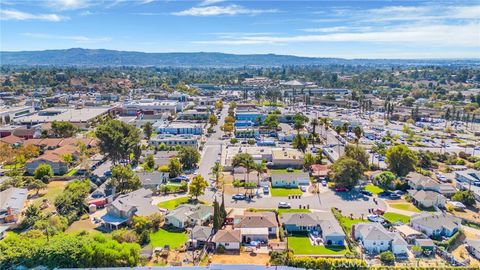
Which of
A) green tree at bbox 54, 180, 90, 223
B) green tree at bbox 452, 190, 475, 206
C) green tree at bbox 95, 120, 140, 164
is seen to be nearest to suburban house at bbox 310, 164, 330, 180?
green tree at bbox 452, 190, 475, 206

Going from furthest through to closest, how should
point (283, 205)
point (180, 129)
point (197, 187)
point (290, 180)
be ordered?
point (180, 129) < point (290, 180) < point (197, 187) < point (283, 205)

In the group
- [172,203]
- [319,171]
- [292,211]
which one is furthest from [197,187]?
[319,171]

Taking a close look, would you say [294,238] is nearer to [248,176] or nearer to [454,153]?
[248,176]

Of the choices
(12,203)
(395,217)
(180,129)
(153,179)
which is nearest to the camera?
(395,217)

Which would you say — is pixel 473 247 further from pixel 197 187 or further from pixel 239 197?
pixel 197 187

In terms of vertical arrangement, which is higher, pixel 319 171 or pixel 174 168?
pixel 174 168

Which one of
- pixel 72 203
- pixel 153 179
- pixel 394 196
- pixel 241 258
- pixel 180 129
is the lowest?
pixel 241 258

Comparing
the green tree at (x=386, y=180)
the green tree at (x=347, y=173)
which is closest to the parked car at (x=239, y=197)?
the green tree at (x=347, y=173)

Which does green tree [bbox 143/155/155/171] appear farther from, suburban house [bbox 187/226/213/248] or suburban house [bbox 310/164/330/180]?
suburban house [bbox 310/164/330/180]
